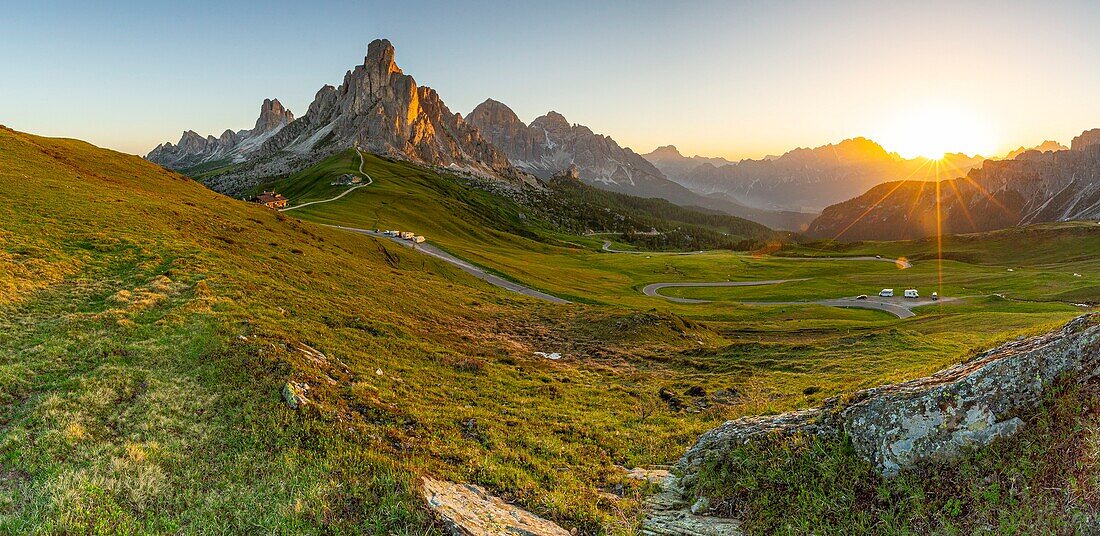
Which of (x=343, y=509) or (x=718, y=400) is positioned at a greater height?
(x=343, y=509)

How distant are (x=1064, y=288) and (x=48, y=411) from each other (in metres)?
115

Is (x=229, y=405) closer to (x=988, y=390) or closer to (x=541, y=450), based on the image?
(x=541, y=450)

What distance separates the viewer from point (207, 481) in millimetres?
10008

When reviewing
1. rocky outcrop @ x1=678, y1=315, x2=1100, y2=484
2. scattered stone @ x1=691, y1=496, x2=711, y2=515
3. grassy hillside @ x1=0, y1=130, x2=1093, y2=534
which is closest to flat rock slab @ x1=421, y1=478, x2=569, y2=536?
grassy hillside @ x1=0, y1=130, x2=1093, y2=534

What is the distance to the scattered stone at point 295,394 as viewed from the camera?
1296 centimetres

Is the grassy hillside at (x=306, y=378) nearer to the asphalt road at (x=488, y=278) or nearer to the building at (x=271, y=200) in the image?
the asphalt road at (x=488, y=278)

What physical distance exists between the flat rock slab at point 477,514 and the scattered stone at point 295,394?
545 centimetres

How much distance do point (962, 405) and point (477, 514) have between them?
36.2 ft

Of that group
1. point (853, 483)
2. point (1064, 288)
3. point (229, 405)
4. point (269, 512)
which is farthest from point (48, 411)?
point (1064, 288)

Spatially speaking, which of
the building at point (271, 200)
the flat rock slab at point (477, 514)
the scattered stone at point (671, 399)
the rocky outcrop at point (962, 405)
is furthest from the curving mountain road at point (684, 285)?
the building at point (271, 200)

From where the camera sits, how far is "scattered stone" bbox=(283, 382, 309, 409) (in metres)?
13.0

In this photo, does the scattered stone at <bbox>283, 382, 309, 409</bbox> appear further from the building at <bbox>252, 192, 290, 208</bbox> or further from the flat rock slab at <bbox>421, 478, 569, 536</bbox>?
the building at <bbox>252, 192, 290, 208</bbox>

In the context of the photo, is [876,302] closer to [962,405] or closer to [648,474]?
[962,405]

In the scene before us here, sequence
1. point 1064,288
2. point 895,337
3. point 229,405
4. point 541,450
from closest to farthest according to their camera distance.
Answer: point 229,405
point 541,450
point 895,337
point 1064,288
